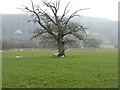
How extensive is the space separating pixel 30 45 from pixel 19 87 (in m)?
89.3

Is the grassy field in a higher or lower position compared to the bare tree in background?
lower

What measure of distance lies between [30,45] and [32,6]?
59174mm

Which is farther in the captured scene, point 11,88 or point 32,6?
point 32,6

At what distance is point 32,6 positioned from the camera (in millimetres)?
41531

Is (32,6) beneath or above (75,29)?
above

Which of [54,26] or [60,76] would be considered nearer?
[60,76]

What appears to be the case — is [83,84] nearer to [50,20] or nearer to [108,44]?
[50,20]

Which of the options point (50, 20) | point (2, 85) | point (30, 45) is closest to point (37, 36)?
point (50, 20)

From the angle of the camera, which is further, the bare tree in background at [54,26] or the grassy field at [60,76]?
the bare tree in background at [54,26]

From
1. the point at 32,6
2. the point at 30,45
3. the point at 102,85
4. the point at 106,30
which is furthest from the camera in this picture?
the point at 106,30

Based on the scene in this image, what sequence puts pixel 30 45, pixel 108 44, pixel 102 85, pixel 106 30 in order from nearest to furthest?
pixel 102 85 → pixel 30 45 → pixel 108 44 → pixel 106 30

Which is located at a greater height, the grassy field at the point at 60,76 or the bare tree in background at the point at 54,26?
the bare tree in background at the point at 54,26

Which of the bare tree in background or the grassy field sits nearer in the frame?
the grassy field

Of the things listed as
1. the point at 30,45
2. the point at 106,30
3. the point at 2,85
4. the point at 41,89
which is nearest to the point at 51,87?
the point at 41,89
